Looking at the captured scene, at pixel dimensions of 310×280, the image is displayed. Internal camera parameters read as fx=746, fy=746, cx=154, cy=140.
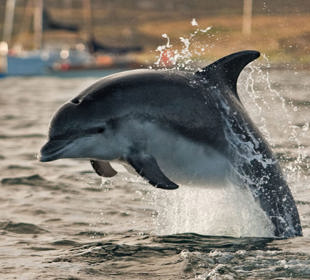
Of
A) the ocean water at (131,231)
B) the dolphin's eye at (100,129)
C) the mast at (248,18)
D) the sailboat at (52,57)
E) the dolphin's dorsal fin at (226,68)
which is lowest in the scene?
the ocean water at (131,231)

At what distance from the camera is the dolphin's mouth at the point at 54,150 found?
22.0ft

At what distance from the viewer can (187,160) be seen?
7.05 m

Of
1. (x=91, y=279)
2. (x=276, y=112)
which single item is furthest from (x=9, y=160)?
(x=276, y=112)

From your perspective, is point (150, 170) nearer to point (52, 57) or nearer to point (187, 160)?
point (187, 160)

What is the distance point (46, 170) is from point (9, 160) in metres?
1.26

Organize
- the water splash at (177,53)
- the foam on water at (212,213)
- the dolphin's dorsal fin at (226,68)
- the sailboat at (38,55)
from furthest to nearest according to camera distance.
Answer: the sailboat at (38,55)
the water splash at (177,53)
the foam on water at (212,213)
the dolphin's dorsal fin at (226,68)

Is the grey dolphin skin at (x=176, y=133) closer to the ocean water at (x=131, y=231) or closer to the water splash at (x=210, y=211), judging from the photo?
the water splash at (x=210, y=211)

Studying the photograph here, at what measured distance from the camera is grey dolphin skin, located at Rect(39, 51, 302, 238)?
677cm

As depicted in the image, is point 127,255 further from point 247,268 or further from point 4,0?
point 4,0

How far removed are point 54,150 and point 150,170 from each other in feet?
2.91

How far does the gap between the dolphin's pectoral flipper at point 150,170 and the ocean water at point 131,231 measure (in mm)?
792

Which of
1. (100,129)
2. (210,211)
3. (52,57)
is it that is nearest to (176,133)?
(100,129)

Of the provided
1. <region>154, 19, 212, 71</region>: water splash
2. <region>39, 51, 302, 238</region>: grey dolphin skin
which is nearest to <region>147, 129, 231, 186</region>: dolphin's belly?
<region>39, 51, 302, 238</region>: grey dolphin skin

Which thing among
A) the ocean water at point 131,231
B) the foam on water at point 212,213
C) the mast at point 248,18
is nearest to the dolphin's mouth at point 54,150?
the ocean water at point 131,231
